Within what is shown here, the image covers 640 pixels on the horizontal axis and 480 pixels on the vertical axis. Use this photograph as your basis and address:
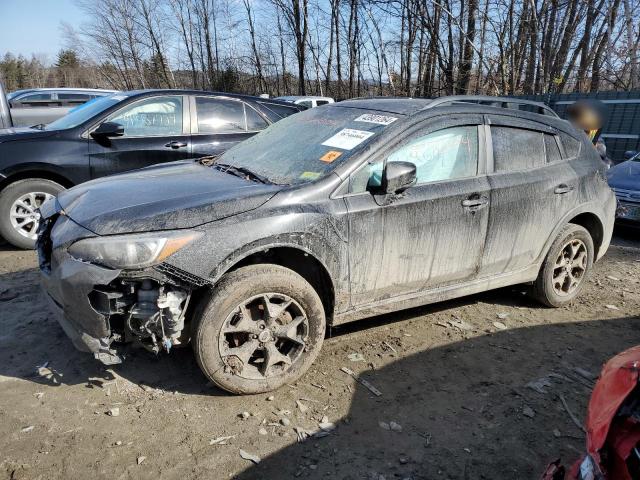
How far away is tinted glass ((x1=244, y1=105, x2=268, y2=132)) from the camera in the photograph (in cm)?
643

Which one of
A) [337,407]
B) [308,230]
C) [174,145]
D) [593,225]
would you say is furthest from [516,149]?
[174,145]

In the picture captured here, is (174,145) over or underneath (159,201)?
over

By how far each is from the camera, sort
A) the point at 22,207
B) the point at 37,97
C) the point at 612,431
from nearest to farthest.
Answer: the point at 612,431
the point at 22,207
the point at 37,97

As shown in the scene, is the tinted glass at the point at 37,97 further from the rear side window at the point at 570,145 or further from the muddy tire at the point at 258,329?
the rear side window at the point at 570,145

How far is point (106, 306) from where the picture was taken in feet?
8.43

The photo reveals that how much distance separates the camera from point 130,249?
2529mm

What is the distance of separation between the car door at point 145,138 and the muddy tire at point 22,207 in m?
0.54

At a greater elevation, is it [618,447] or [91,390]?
[618,447]

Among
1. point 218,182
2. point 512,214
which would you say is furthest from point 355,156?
point 512,214

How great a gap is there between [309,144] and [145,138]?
3.21 metres

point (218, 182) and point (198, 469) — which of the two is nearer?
point (198, 469)

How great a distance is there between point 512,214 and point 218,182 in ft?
7.22

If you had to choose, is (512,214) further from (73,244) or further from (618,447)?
(73,244)

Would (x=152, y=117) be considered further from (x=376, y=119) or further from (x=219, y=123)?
(x=376, y=119)
